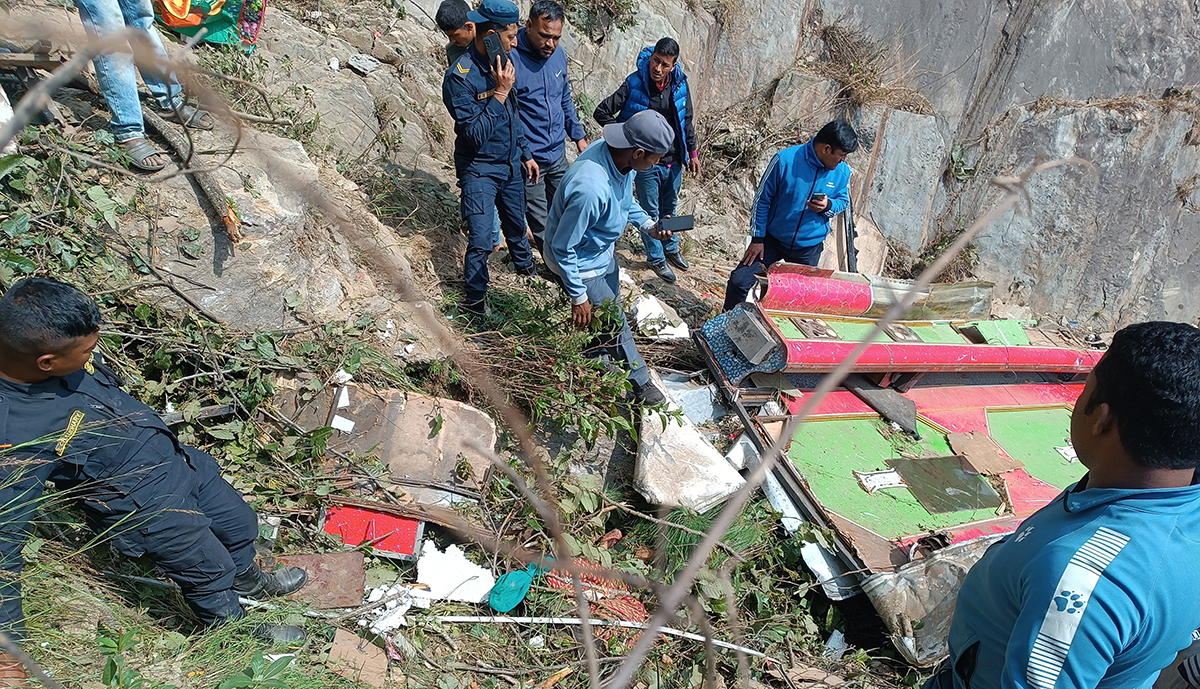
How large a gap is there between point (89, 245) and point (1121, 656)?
4072mm

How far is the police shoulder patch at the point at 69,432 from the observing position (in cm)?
187

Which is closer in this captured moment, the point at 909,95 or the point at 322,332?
the point at 322,332

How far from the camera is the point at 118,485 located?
2033 millimetres

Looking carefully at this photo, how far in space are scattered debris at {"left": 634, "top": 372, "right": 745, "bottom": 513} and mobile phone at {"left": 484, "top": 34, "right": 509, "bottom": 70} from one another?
2.21m

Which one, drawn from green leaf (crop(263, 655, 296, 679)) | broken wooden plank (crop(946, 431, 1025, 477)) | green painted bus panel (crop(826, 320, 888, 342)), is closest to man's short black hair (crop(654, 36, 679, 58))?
green painted bus panel (crop(826, 320, 888, 342))

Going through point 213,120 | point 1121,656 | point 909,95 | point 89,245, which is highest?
point 909,95

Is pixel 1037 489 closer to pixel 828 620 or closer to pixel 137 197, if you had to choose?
pixel 828 620

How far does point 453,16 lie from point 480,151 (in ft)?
3.29

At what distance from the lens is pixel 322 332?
3.57 meters

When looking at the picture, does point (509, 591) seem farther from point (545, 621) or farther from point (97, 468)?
point (97, 468)

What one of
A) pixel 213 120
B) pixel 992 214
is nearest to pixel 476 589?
pixel 992 214

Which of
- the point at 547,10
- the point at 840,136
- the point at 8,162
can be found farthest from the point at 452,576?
the point at 840,136

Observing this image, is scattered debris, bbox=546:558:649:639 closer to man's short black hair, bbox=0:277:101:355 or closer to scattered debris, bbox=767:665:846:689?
scattered debris, bbox=767:665:846:689

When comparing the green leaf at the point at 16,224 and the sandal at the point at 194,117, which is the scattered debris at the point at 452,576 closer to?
the green leaf at the point at 16,224
